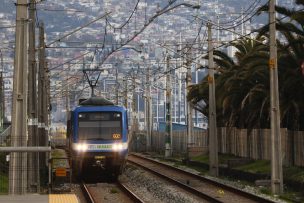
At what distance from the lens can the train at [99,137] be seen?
3531 cm

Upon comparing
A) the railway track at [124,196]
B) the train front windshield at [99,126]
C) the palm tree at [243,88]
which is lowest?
the railway track at [124,196]

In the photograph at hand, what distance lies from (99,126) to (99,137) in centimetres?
46

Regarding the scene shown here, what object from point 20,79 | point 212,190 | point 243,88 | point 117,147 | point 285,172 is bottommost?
point 212,190

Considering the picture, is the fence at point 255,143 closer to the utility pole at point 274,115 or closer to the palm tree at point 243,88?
the palm tree at point 243,88

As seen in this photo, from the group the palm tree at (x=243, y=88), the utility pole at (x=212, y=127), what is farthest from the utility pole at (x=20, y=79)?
the utility pole at (x=212, y=127)

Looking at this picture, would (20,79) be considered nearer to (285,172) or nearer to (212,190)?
(212,190)

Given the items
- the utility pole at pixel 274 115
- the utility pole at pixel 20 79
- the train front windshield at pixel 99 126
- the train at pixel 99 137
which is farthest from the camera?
the train front windshield at pixel 99 126

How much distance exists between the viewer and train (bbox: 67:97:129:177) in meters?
35.3

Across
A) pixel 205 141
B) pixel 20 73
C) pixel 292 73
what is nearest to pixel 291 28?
pixel 292 73

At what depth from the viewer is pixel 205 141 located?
6450cm

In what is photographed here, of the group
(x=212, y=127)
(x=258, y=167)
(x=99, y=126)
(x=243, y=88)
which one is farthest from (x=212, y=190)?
(x=243, y=88)

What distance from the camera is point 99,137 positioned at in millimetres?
35531

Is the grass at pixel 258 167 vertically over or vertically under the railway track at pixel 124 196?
over

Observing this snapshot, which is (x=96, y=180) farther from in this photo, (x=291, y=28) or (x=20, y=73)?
(x=20, y=73)
